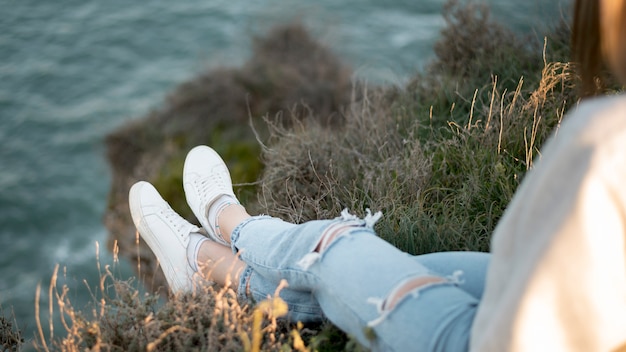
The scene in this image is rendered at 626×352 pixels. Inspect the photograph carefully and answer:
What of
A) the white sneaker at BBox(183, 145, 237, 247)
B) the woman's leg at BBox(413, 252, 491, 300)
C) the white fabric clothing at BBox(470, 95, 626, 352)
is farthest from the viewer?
the white sneaker at BBox(183, 145, 237, 247)

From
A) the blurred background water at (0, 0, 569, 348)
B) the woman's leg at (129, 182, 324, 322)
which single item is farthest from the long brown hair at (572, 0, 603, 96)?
the blurred background water at (0, 0, 569, 348)

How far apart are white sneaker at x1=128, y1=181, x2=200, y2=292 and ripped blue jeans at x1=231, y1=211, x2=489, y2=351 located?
393mm

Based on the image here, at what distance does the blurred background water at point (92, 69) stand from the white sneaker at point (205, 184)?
9.94 feet

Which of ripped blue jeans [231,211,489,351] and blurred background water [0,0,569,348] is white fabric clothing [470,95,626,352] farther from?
blurred background water [0,0,569,348]

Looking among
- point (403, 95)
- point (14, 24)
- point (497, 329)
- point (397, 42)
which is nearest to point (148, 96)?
point (14, 24)

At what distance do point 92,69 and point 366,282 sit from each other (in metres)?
7.47

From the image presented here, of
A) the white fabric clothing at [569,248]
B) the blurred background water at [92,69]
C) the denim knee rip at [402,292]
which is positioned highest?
the white fabric clothing at [569,248]

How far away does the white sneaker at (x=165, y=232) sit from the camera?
229 centimetres

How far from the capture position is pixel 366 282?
→ 1440 millimetres

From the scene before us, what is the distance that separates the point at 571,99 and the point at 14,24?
7.83 m

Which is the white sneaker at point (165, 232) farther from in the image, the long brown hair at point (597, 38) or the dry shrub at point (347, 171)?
the long brown hair at point (597, 38)

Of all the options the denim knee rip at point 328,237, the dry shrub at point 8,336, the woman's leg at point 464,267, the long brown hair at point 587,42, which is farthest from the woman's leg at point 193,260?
the long brown hair at point 587,42

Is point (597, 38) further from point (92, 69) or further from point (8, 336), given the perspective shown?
point (92, 69)

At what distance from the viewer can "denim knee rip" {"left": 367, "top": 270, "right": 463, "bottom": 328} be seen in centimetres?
137
